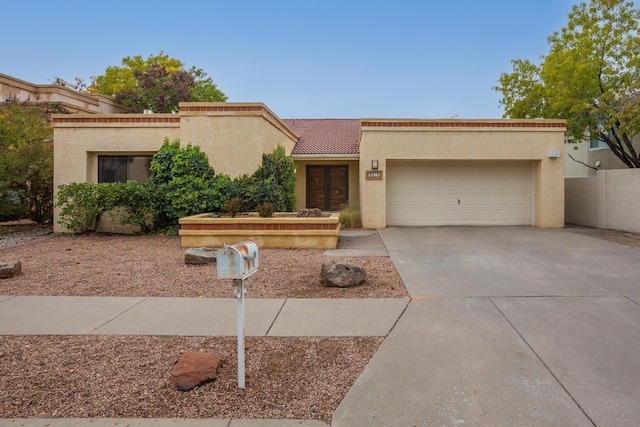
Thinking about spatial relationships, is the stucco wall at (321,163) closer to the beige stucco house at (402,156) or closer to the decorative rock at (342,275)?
the beige stucco house at (402,156)

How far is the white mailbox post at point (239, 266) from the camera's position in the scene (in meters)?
2.96

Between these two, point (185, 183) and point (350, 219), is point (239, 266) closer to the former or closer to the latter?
point (185, 183)

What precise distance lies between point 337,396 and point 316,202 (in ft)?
51.0

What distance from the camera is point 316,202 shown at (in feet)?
60.4

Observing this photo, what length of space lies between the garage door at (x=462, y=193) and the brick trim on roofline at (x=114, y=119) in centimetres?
798

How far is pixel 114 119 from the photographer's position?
513 inches

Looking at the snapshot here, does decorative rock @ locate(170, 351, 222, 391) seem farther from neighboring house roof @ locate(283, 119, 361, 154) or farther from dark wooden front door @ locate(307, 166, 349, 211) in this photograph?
dark wooden front door @ locate(307, 166, 349, 211)

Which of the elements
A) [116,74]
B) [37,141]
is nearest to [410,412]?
[37,141]

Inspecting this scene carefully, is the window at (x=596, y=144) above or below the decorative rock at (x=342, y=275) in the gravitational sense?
above

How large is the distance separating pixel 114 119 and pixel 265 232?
719 centimetres

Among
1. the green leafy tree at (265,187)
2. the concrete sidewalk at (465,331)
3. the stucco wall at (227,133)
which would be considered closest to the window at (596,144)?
the concrete sidewalk at (465,331)

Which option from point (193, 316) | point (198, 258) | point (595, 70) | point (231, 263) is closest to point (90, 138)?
point (198, 258)

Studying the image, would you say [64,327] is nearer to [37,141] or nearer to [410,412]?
[410,412]

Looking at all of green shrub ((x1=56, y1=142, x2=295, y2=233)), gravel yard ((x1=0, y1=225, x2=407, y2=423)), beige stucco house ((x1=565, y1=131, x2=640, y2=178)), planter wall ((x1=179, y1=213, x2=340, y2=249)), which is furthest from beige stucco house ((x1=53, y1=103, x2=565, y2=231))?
gravel yard ((x1=0, y1=225, x2=407, y2=423))
